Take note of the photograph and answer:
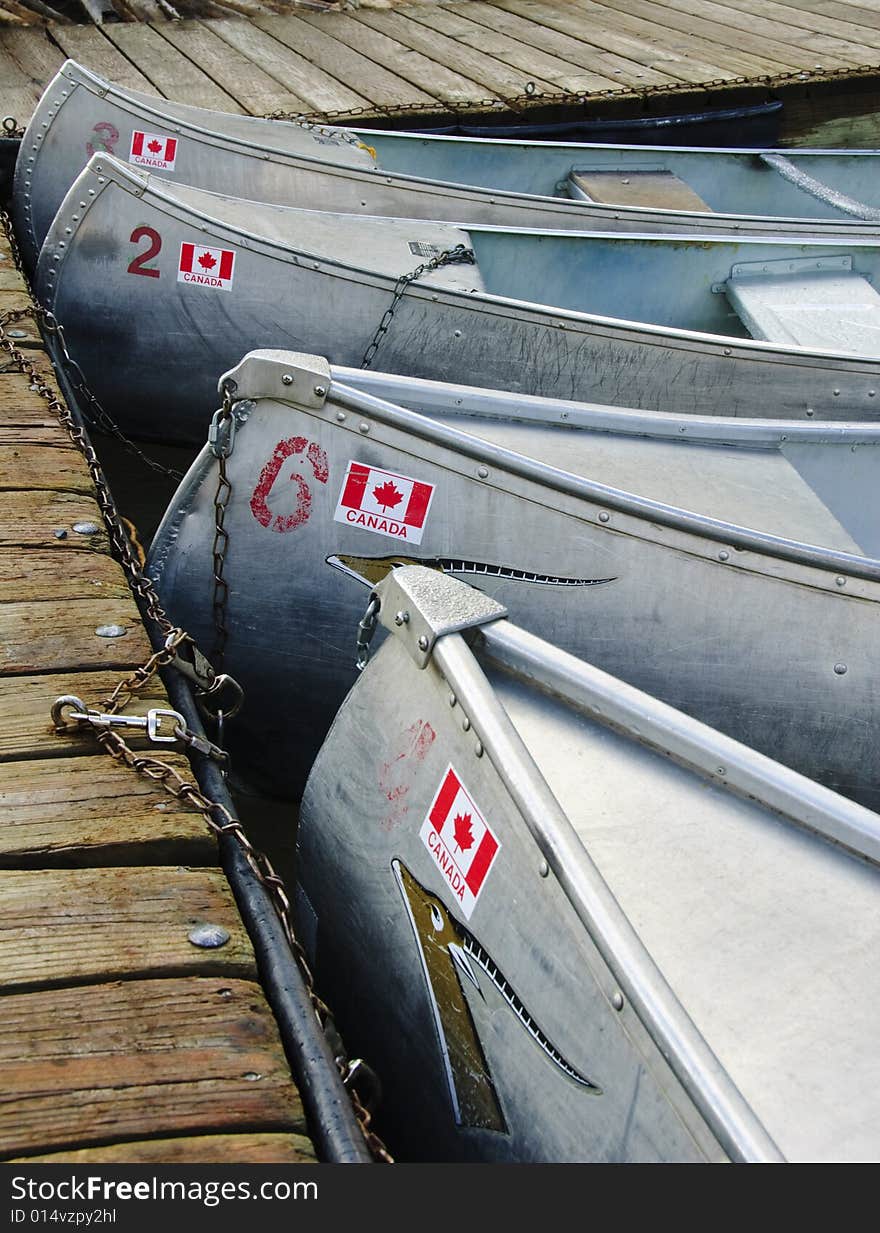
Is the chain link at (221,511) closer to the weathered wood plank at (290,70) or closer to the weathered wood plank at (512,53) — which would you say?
the weathered wood plank at (290,70)

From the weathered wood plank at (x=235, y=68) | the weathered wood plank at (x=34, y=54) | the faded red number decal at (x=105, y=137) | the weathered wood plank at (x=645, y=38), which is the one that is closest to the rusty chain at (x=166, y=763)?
the faded red number decal at (x=105, y=137)

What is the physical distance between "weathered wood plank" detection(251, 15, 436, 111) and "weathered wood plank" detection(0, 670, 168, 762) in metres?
5.25

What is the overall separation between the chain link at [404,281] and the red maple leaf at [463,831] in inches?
108

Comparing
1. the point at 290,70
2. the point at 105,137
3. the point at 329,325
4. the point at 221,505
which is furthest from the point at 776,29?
the point at 221,505

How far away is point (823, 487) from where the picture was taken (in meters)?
3.90

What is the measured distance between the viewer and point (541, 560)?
10.5 ft

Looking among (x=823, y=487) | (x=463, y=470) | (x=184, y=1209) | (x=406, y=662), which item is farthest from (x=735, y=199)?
(x=184, y=1209)

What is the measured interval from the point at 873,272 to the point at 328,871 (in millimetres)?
4183

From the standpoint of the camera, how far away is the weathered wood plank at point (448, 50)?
24.9 feet

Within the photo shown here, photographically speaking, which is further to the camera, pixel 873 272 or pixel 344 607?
pixel 873 272

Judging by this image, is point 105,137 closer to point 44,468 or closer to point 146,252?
point 146,252

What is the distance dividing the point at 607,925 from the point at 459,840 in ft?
1.37

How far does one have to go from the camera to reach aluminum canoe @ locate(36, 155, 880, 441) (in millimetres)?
4449

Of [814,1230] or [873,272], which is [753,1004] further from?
[873,272]
